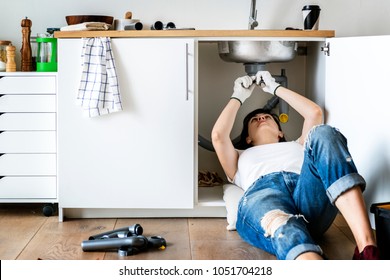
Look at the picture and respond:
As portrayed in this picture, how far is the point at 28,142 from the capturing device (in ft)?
10.5

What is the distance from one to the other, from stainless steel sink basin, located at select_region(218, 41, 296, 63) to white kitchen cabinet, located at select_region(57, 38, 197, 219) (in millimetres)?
251

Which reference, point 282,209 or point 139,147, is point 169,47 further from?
point 282,209

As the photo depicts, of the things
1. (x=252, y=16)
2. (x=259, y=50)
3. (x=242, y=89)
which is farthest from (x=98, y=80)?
(x=252, y=16)

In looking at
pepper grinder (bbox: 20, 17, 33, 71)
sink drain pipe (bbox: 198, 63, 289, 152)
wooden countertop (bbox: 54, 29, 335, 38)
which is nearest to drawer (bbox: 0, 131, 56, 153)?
pepper grinder (bbox: 20, 17, 33, 71)

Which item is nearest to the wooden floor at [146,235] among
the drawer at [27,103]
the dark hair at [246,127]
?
the dark hair at [246,127]

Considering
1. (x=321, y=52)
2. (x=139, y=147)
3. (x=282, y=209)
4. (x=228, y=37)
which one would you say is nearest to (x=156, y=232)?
(x=139, y=147)

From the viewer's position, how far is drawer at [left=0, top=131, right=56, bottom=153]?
321cm

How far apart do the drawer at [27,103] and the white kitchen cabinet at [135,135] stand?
0.12 meters

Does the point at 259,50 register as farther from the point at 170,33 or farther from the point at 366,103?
the point at 366,103

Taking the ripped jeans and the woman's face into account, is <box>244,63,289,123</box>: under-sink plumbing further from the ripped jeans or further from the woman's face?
the ripped jeans

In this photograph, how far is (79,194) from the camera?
313 cm

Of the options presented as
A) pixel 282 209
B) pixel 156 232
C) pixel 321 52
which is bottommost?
pixel 156 232

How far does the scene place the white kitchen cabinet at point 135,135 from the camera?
10.1ft

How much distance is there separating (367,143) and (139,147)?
3.29 ft
